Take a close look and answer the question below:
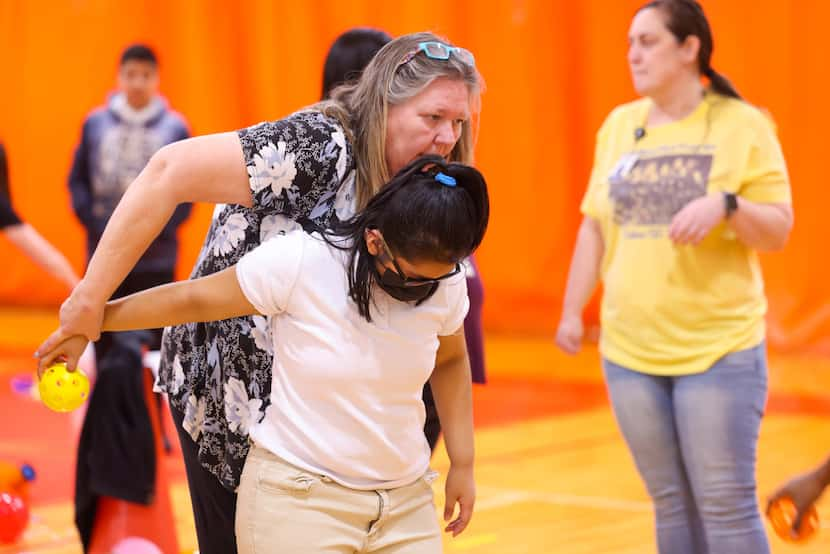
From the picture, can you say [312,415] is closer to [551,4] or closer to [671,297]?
[671,297]

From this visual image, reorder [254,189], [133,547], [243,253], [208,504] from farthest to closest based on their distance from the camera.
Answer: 1. [133,547]
2. [208,504]
3. [243,253]
4. [254,189]

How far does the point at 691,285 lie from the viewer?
3.82 meters

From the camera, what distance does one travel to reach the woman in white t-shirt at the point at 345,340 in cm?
251

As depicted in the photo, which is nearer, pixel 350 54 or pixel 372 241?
pixel 372 241

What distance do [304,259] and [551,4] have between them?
8.60 metres

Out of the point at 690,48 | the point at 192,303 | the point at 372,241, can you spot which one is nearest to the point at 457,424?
the point at 372,241

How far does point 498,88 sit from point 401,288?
8624 mm

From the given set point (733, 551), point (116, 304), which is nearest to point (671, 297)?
point (733, 551)

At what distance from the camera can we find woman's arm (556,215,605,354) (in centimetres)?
416

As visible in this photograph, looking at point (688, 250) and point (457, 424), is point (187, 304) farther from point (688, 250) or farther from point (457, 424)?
point (688, 250)

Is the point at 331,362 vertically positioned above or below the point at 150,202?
below

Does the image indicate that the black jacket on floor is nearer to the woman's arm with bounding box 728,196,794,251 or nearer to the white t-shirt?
the white t-shirt

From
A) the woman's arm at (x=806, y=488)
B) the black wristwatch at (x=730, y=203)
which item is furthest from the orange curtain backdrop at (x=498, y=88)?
the woman's arm at (x=806, y=488)

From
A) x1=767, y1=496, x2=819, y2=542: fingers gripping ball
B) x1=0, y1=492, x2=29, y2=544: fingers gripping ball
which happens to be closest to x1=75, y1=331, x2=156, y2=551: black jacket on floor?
x1=0, y1=492, x2=29, y2=544: fingers gripping ball
